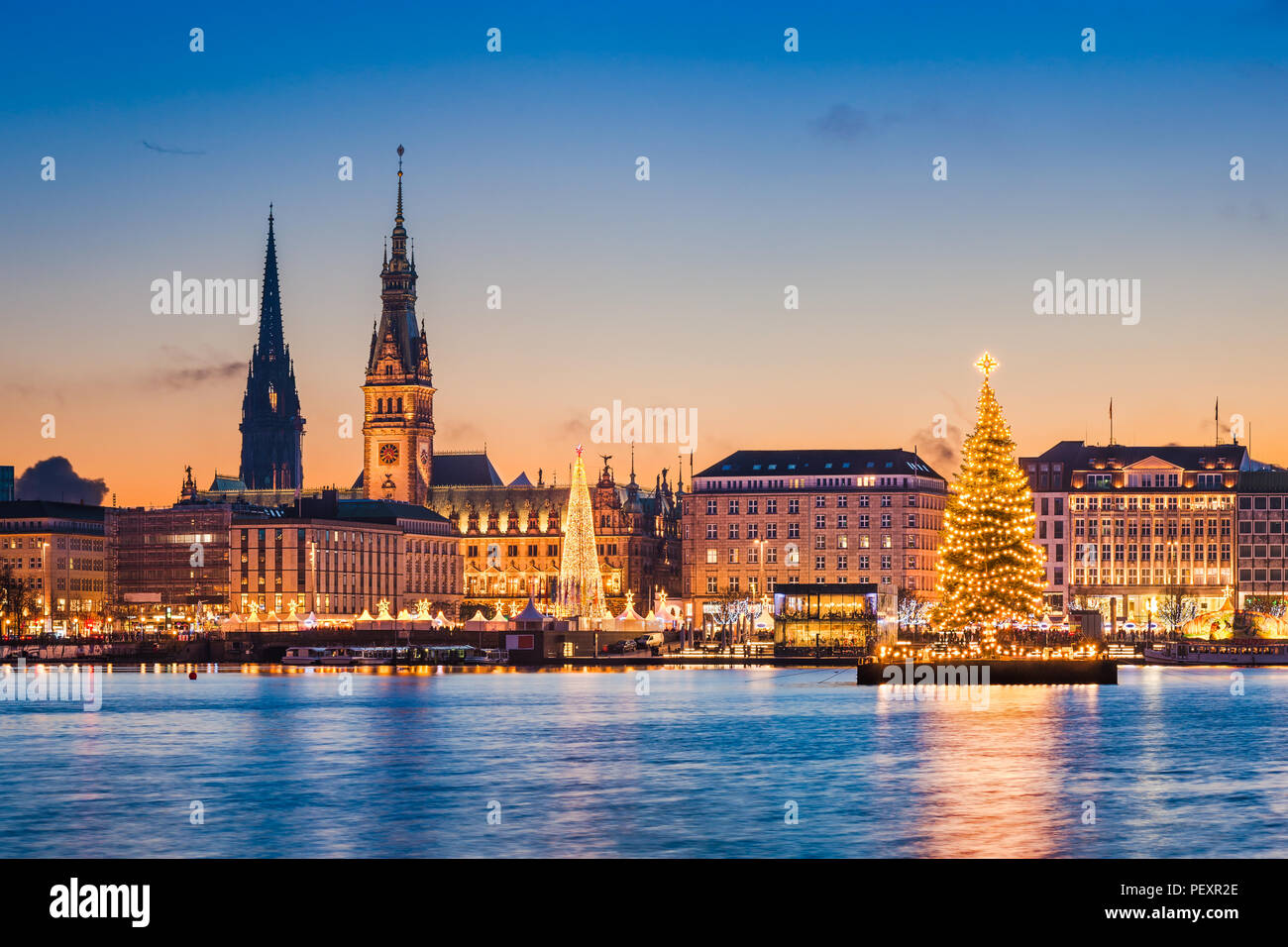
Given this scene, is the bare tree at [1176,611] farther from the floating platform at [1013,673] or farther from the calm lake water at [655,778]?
the floating platform at [1013,673]

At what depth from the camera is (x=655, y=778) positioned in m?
54.7

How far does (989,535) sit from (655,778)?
37046 millimetres

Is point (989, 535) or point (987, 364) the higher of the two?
point (987, 364)

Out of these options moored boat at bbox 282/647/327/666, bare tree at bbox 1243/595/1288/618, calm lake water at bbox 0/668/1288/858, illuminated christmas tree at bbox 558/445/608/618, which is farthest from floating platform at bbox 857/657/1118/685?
bare tree at bbox 1243/595/1288/618

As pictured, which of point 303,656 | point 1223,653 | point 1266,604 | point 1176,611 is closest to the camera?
point 1223,653

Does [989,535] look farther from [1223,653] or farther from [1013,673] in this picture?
[1223,653]

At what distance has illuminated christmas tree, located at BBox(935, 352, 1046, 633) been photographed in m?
87.1

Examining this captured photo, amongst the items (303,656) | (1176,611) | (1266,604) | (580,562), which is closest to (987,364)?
(580,562)

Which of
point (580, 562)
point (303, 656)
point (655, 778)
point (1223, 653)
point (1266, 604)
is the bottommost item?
point (1223, 653)

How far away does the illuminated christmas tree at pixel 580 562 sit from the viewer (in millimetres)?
137125

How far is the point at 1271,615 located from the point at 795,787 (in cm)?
14368

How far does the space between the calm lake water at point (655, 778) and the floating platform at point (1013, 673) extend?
1.33 m
